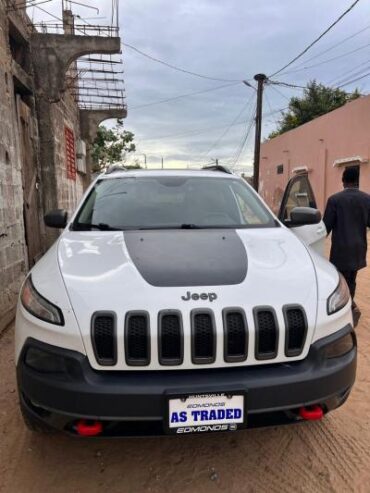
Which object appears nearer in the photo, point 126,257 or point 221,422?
point 221,422

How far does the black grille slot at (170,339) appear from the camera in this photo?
6.36 ft

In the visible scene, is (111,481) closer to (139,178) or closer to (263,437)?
(263,437)

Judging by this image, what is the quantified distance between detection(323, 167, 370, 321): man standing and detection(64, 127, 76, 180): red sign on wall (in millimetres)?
7156

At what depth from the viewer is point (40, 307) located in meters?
2.13

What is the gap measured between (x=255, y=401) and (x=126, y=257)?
105cm

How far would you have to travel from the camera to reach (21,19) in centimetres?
683

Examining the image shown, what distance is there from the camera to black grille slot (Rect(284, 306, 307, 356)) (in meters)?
2.03

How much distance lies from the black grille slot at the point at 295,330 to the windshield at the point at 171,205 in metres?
1.17

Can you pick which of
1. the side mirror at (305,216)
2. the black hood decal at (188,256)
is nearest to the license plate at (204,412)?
the black hood decal at (188,256)

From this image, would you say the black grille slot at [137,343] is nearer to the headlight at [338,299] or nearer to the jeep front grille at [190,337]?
the jeep front grille at [190,337]

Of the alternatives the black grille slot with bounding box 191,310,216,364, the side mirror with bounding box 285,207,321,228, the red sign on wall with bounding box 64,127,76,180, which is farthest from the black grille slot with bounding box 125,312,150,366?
the red sign on wall with bounding box 64,127,76,180

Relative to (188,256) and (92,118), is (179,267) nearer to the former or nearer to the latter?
(188,256)

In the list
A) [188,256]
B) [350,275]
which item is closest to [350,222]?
[350,275]

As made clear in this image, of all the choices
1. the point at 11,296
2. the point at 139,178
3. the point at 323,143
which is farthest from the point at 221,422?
the point at 323,143
